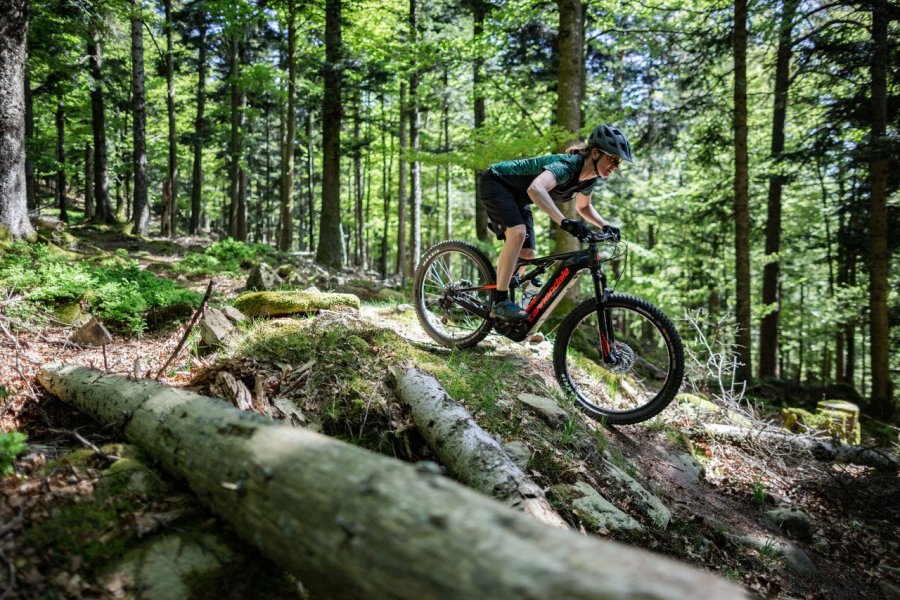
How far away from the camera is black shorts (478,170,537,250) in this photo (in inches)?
185

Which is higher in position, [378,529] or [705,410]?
[378,529]

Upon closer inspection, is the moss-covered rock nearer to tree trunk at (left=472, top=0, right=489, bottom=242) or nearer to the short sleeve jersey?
the short sleeve jersey

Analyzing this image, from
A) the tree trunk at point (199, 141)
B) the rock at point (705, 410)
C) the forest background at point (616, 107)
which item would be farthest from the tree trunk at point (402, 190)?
the rock at point (705, 410)

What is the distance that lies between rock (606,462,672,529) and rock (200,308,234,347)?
348 centimetres

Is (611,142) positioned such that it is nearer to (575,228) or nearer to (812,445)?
(575,228)

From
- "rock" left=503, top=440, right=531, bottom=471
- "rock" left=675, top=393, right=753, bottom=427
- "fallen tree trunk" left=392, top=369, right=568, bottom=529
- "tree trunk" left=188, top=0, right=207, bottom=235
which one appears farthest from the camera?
"tree trunk" left=188, top=0, right=207, bottom=235

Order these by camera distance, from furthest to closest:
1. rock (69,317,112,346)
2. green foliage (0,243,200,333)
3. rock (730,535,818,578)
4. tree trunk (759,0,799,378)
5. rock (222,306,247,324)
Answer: tree trunk (759,0,799,378)
green foliage (0,243,200,333)
rock (222,306,247,324)
rock (69,317,112,346)
rock (730,535,818,578)

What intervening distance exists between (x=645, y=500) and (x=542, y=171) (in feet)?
9.69

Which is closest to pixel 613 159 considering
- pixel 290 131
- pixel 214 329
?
pixel 214 329

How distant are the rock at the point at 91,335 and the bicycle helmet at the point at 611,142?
5063mm

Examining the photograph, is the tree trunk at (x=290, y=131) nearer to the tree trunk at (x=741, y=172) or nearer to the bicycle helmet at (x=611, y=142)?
the tree trunk at (x=741, y=172)

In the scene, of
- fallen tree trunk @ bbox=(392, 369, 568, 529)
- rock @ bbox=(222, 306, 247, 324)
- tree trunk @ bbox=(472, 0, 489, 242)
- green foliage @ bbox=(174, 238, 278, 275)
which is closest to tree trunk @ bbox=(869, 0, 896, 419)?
tree trunk @ bbox=(472, 0, 489, 242)

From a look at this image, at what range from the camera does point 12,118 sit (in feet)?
23.8

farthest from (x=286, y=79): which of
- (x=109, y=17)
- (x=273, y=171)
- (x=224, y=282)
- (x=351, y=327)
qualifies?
(x=273, y=171)
